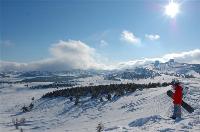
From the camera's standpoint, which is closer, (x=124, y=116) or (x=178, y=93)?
(x=178, y=93)

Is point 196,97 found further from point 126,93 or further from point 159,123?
point 126,93

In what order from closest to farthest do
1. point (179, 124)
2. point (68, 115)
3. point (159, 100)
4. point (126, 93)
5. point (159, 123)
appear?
1. point (179, 124)
2. point (159, 123)
3. point (159, 100)
4. point (68, 115)
5. point (126, 93)

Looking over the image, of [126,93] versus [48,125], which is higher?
[126,93]

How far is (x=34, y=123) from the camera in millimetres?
55656

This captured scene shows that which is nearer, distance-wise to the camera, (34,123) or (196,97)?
(196,97)

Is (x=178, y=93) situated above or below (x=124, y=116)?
above

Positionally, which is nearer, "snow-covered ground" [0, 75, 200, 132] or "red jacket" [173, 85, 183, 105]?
"snow-covered ground" [0, 75, 200, 132]

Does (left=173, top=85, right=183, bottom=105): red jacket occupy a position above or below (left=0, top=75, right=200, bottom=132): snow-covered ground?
above

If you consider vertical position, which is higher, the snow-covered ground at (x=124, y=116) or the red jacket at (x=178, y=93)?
the red jacket at (x=178, y=93)

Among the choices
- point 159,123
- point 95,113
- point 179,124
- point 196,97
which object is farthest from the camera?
point 95,113

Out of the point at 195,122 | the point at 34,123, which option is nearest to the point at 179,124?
the point at 195,122

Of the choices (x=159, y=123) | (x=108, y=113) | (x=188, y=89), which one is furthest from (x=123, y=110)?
(x=159, y=123)

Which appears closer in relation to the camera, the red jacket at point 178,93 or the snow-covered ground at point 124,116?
the snow-covered ground at point 124,116

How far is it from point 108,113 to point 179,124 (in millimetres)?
28387
